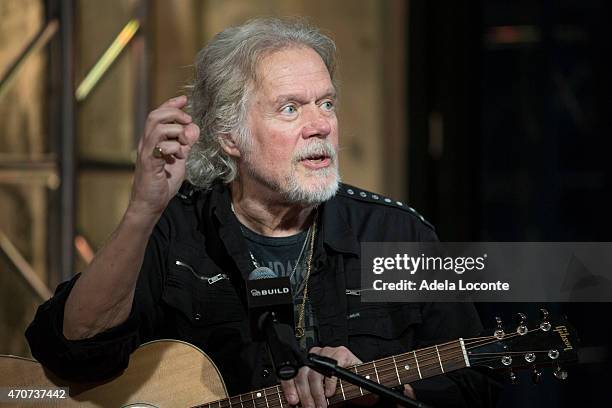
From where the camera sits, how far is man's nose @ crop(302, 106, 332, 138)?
2.97 metres

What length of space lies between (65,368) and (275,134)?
0.81 m

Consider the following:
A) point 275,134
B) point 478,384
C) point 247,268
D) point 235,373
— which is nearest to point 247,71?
point 275,134

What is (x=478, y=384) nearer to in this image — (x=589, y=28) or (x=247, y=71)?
(x=247, y=71)

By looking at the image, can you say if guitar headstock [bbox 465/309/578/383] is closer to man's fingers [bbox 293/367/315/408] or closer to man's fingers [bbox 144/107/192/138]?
man's fingers [bbox 293/367/315/408]

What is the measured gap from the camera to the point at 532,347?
255 cm

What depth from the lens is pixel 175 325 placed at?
120 inches

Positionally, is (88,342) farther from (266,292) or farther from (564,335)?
(564,335)

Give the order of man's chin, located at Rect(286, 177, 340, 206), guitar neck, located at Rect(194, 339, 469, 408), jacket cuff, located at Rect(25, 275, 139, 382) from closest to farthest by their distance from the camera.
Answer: guitar neck, located at Rect(194, 339, 469, 408) < jacket cuff, located at Rect(25, 275, 139, 382) < man's chin, located at Rect(286, 177, 340, 206)

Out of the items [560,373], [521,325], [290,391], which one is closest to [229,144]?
[290,391]

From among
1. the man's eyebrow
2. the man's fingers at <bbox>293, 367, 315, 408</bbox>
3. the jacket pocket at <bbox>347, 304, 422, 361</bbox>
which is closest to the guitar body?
the man's fingers at <bbox>293, 367, 315, 408</bbox>

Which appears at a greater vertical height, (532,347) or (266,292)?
(266,292)

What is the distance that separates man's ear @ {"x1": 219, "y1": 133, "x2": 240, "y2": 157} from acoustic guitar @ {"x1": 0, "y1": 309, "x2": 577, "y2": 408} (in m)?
0.58

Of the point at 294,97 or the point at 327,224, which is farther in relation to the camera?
the point at 327,224

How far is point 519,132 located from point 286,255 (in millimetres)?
1817
